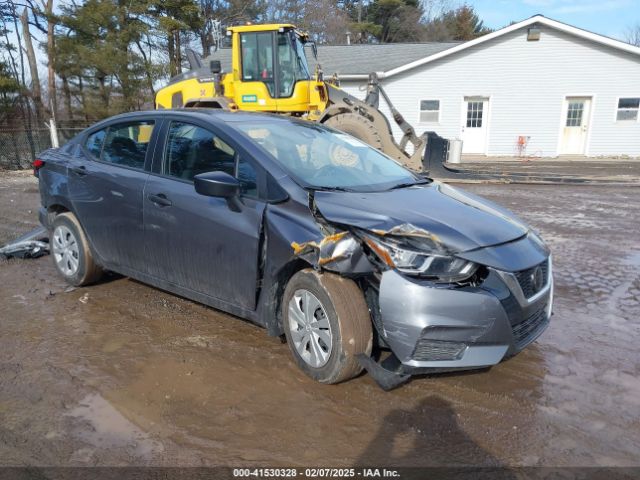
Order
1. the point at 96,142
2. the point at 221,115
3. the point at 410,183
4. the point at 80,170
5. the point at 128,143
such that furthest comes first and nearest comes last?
the point at 96,142 → the point at 80,170 → the point at 128,143 → the point at 221,115 → the point at 410,183

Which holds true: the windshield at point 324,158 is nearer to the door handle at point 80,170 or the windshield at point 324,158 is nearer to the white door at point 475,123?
the door handle at point 80,170

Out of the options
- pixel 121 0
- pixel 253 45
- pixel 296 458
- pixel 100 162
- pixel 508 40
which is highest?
pixel 121 0

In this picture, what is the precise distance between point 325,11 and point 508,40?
25.3 meters

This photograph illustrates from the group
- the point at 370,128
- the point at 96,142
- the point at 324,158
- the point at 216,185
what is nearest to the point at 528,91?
the point at 370,128

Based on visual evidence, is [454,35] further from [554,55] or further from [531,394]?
[531,394]

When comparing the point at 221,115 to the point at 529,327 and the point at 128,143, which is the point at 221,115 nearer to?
the point at 128,143

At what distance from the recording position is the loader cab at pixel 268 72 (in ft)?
37.0

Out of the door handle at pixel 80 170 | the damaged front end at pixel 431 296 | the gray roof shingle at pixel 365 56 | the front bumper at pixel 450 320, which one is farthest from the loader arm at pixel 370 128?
the gray roof shingle at pixel 365 56

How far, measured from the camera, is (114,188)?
439 cm

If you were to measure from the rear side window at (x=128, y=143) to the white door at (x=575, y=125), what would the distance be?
1919 centimetres

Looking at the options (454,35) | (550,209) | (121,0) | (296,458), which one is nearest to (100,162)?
(296,458)

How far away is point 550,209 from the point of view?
9008mm

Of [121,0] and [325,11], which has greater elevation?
[325,11]

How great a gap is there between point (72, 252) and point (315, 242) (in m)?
3.04
